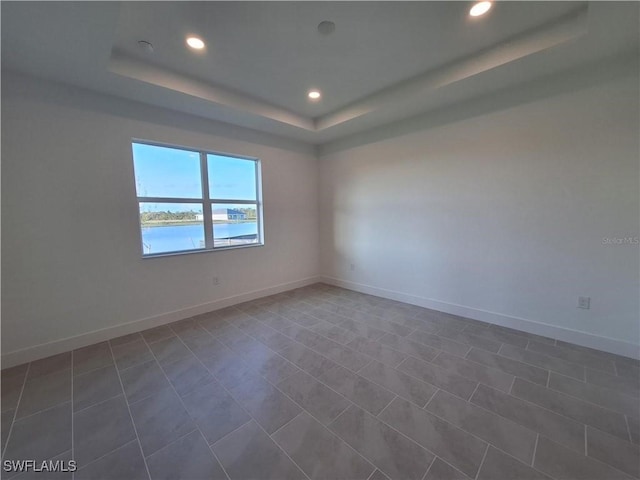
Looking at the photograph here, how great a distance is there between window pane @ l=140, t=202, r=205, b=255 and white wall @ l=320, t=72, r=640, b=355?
2577mm

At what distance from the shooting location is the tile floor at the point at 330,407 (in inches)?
52.9

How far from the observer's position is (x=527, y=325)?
2.73m

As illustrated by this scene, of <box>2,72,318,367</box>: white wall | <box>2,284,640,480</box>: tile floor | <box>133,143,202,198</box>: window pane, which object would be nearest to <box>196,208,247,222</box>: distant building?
<box>133,143,202,198</box>: window pane

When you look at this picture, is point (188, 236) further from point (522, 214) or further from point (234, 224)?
point (522, 214)

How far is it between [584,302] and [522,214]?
3.26 feet

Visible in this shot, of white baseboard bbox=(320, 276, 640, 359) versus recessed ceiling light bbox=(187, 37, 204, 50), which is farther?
white baseboard bbox=(320, 276, 640, 359)

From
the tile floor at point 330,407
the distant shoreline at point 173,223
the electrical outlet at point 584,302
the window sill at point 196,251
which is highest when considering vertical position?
the distant shoreline at point 173,223

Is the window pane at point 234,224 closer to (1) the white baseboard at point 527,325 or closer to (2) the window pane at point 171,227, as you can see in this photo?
(2) the window pane at point 171,227

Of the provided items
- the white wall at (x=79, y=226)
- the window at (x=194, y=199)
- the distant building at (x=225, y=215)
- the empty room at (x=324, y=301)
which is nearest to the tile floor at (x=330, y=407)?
the empty room at (x=324, y=301)

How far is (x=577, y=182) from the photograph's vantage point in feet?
7.84

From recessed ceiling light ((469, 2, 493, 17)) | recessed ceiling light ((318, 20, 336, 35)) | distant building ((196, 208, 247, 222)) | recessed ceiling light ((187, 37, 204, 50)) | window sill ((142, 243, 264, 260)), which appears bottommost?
window sill ((142, 243, 264, 260))

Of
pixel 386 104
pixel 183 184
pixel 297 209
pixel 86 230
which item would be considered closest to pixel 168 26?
pixel 183 184

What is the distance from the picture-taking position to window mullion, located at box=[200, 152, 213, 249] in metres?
3.43

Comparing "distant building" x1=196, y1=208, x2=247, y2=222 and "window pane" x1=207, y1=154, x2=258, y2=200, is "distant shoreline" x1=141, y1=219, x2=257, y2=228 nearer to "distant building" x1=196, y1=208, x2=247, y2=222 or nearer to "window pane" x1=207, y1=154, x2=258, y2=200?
"distant building" x1=196, y1=208, x2=247, y2=222
